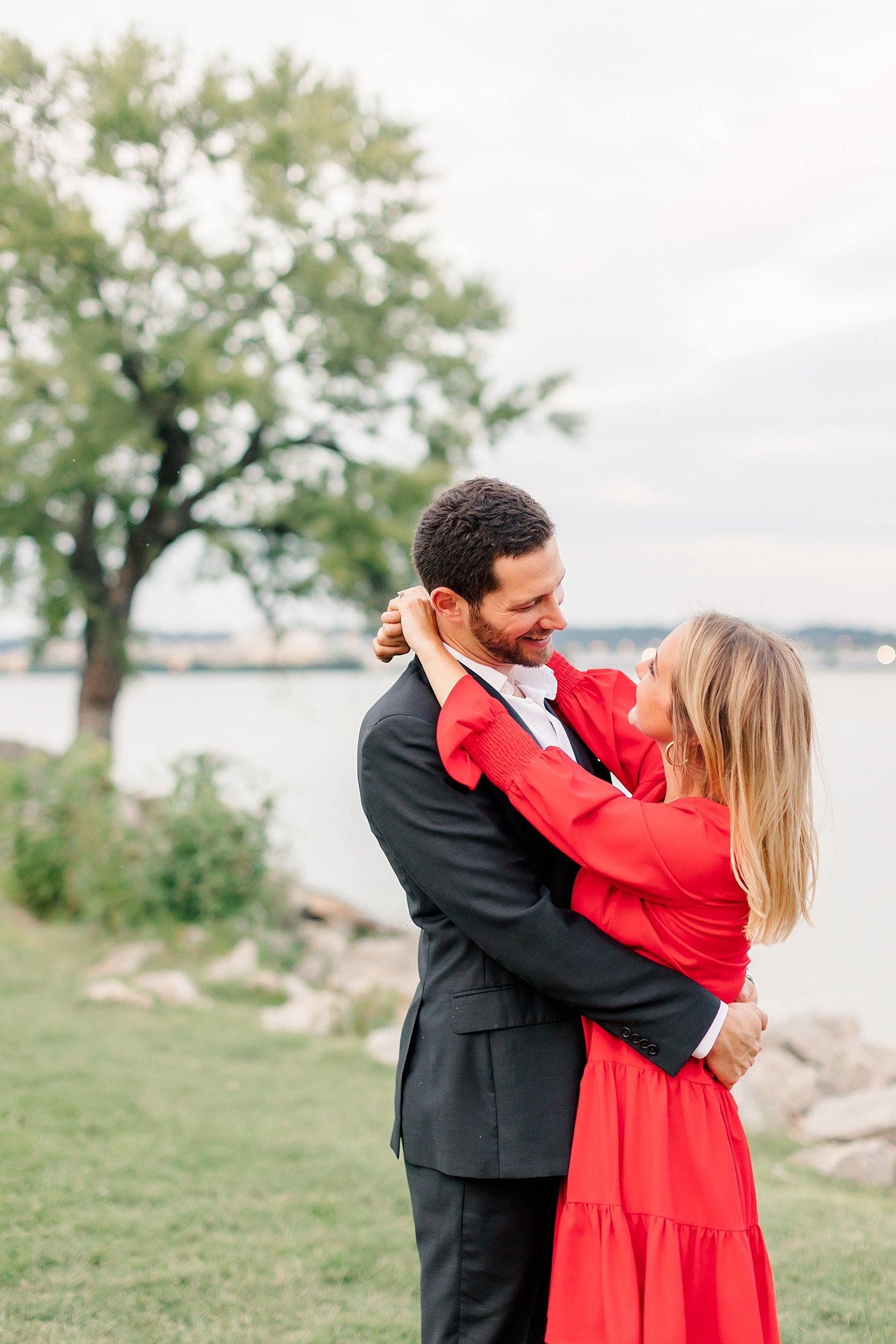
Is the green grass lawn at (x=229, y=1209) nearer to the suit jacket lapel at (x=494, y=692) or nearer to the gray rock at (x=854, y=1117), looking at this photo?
the gray rock at (x=854, y=1117)

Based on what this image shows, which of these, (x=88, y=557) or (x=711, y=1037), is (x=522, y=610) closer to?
(x=711, y=1037)

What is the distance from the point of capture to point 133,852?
9.14 m

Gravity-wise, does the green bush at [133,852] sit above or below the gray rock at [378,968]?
above

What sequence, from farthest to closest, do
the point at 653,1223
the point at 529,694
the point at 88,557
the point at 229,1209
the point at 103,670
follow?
the point at 88,557 < the point at 103,670 < the point at 229,1209 < the point at 529,694 < the point at 653,1223

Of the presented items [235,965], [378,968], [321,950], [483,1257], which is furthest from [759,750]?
[321,950]

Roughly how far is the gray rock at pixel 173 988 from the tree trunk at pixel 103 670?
24.8 ft

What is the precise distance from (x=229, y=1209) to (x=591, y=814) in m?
2.98

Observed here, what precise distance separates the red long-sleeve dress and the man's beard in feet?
0.57

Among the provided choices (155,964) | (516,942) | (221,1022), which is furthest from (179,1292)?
(155,964)

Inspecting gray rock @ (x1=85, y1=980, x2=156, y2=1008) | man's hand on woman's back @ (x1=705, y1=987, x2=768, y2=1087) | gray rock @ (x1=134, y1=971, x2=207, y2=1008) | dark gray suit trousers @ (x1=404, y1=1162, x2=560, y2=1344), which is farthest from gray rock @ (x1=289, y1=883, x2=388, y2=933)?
man's hand on woman's back @ (x1=705, y1=987, x2=768, y2=1087)

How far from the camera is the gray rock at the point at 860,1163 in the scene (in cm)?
460

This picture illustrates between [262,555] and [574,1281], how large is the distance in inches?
556

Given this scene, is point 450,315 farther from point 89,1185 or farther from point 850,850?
point 89,1185

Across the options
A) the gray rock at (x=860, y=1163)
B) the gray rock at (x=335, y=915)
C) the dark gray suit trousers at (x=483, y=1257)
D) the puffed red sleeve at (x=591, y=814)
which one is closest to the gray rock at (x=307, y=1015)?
the gray rock at (x=860, y=1163)
